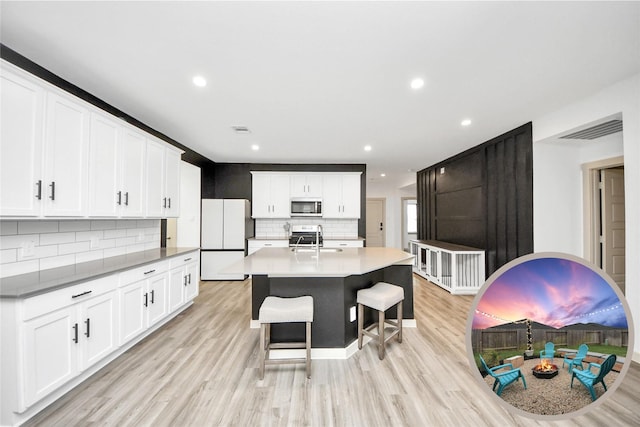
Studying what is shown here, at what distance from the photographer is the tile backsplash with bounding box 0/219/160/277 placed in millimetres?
2107

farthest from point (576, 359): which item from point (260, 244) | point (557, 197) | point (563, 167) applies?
point (260, 244)

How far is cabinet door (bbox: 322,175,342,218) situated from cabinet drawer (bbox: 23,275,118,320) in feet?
13.8

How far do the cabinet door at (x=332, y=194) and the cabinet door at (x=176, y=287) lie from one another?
3212mm

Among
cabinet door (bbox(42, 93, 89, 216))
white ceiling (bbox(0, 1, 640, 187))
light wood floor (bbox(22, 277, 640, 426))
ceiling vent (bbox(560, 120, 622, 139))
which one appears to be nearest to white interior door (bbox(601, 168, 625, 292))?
ceiling vent (bbox(560, 120, 622, 139))

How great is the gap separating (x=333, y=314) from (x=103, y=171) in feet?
8.10

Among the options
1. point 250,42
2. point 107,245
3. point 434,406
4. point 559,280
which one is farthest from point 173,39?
point 434,406

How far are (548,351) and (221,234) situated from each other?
578 centimetres

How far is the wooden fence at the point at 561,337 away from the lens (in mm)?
316

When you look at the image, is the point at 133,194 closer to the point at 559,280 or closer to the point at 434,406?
the point at 434,406

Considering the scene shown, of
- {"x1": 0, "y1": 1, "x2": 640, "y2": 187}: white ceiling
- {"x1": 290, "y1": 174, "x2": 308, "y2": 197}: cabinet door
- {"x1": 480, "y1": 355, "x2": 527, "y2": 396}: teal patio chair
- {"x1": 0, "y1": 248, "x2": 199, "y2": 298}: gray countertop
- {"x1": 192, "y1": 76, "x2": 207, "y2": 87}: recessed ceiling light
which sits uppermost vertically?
{"x1": 0, "y1": 1, "x2": 640, "y2": 187}: white ceiling

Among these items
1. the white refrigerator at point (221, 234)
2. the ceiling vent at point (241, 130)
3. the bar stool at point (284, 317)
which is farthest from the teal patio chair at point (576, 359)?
the white refrigerator at point (221, 234)

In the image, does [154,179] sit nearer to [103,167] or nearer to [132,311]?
[103,167]

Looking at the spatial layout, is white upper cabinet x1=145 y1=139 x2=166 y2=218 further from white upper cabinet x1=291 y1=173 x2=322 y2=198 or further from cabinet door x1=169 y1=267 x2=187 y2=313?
white upper cabinet x1=291 y1=173 x2=322 y2=198

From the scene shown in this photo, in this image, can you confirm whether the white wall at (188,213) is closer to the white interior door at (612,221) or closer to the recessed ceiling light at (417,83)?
the recessed ceiling light at (417,83)
